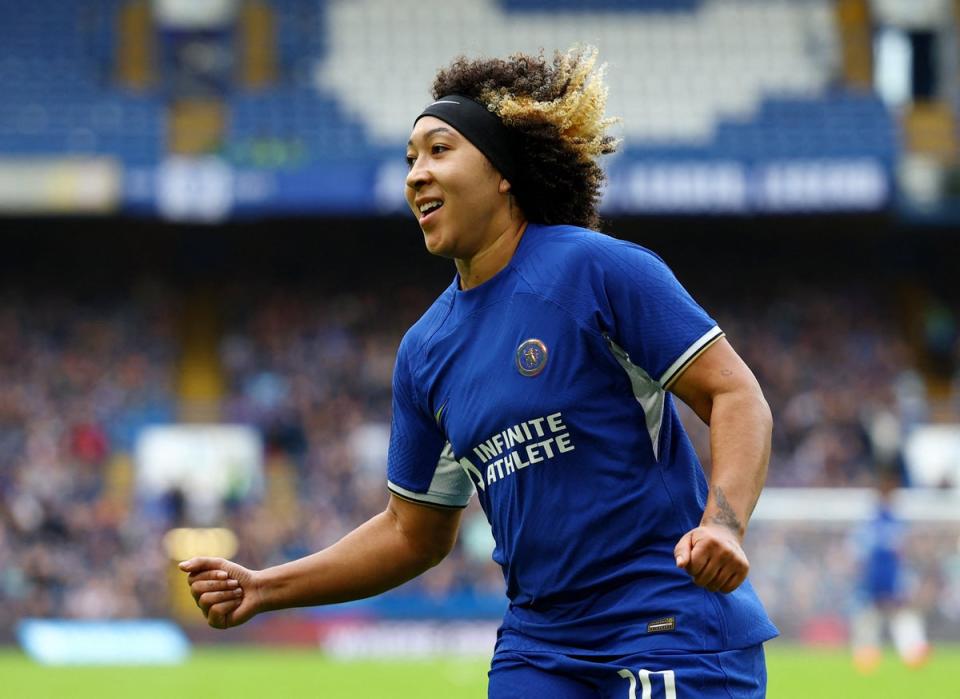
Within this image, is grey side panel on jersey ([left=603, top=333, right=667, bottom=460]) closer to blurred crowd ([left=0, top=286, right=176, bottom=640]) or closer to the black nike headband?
the black nike headband

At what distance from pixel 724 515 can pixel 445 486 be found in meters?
1.07

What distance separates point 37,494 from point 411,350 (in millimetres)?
17318

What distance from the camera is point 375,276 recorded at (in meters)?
25.5

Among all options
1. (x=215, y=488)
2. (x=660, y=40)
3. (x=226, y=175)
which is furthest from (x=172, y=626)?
(x=660, y=40)

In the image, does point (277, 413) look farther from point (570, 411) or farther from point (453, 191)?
point (570, 411)

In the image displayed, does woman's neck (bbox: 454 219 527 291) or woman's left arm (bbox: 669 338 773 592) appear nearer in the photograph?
woman's left arm (bbox: 669 338 773 592)

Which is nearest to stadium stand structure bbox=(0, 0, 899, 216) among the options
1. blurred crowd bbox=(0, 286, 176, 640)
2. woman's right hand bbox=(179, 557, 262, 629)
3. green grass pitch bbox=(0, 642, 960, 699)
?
blurred crowd bbox=(0, 286, 176, 640)

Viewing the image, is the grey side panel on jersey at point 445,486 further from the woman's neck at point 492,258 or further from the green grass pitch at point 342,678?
the green grass pitch at point 342,678

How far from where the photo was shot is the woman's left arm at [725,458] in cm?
324

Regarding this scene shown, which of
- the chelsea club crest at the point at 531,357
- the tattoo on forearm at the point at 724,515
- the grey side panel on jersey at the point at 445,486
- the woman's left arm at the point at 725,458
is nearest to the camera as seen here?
the woman's left arm at the point at 725,458

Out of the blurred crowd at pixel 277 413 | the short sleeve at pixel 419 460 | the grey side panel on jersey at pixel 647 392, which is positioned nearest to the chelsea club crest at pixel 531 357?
the grey side panel on jersey at pixel 647 392

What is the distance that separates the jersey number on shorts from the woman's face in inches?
44.9

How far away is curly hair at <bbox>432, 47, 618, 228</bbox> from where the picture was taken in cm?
401

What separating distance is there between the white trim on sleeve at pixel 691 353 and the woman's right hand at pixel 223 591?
1.28 meters
